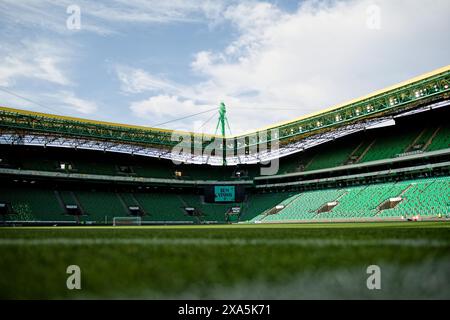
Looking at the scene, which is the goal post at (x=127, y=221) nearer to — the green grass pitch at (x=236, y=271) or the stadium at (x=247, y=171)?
the stadium at (x=247, y=171)

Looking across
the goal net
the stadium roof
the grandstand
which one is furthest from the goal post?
the stadium roof

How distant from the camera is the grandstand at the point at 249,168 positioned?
3812 cm

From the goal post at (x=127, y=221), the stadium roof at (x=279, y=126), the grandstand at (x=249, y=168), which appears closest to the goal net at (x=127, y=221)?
the goal post at (x=127, y=221)

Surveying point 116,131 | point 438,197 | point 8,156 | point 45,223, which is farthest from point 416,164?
point 8,156

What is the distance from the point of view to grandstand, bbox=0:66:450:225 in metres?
38.1

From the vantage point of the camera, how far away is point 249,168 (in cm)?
6456

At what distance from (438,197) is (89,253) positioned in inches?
1480

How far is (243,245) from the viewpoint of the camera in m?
3.72

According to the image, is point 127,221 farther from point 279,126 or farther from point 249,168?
point 279,126

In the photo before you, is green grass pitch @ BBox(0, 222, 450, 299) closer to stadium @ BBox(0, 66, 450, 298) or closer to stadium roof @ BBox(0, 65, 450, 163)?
stadium @ BBox(0, 66, 450, 298)

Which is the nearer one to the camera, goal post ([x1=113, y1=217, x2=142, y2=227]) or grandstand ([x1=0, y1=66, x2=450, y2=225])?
grandstand ([x1=0, y1=66, x2=450, y2=225])
